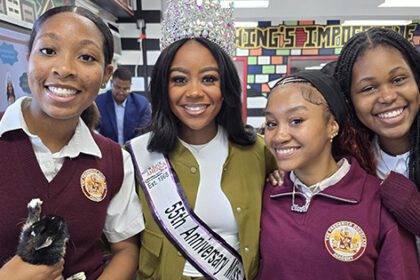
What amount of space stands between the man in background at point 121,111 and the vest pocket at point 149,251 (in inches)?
79.8

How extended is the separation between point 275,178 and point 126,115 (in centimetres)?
225

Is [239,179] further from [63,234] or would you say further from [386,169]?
[63,234]

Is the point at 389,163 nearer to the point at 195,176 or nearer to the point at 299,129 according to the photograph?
the point at 299,129

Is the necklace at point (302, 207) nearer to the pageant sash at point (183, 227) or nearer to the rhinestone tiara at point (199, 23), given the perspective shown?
the pageant sash at point (183, 227)

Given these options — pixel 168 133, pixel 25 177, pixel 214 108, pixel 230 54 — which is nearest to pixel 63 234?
pixel 25 177

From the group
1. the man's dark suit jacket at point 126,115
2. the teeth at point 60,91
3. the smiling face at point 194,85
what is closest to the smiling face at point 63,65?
the teeth at point 60,91

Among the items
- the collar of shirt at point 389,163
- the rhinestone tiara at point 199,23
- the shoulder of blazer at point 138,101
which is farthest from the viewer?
the shoulder of blazer at point 138,101

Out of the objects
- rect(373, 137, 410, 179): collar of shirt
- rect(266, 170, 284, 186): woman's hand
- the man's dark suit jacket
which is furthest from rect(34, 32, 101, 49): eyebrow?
the man's dark suit jacket

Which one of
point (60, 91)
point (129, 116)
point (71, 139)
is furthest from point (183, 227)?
point (129, 116)

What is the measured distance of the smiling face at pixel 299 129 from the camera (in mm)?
1055

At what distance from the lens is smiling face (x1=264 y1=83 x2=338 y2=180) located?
105 centimetres

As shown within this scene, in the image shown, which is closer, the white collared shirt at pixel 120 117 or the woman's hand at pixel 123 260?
the woman's hand at pixel 123 260

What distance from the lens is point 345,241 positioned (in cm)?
98

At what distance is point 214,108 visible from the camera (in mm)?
1233
